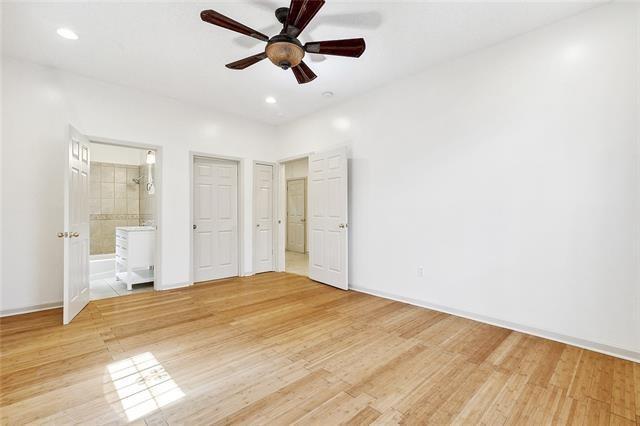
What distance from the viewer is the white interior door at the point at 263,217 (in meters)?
5.39

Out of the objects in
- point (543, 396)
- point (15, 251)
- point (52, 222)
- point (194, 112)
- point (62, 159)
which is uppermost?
point (194, 112)

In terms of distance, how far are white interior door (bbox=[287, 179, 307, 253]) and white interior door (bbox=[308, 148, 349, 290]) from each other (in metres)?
3.45

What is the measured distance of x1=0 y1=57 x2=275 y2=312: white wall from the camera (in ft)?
10.6

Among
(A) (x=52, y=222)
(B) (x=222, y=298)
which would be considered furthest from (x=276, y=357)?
(A) (x=52, y=222)

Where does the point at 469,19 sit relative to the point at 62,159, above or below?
above

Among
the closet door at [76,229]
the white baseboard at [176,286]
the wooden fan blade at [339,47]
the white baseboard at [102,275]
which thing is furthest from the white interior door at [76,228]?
the wooden fan blade at [339,47]

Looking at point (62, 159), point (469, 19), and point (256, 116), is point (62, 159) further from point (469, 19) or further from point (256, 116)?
point (469, 19)

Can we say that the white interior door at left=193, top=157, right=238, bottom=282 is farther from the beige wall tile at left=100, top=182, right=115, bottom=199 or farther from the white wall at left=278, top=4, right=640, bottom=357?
the beige wall tile at left=100, top=182, right=115, bottom=199

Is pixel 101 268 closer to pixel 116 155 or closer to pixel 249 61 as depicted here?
pixel 116 155

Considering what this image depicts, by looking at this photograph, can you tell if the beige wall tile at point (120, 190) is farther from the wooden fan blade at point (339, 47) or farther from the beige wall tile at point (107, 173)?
the wooden fan blade at point (339, 47)

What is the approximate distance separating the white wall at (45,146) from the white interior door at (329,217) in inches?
88.2

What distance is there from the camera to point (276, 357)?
2314 mm

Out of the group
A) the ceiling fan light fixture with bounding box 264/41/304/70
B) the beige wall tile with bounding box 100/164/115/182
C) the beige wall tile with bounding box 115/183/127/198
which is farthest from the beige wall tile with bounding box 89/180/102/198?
the ceiling fan light fixture with bounding box 264/41/304/70

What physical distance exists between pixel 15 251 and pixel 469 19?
534 cm
